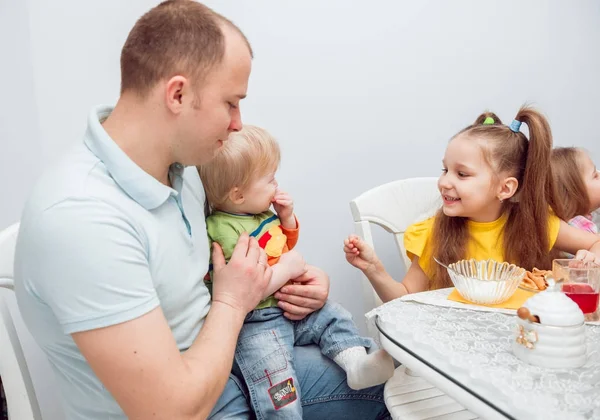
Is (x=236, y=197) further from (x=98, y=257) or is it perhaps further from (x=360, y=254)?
(x=98, y=257)

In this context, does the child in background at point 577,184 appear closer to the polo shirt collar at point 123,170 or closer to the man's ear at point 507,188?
the man's ear at point 507,188

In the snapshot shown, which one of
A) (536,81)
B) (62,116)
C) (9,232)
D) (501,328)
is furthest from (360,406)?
(536,81)

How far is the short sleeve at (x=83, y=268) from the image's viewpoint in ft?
3.11

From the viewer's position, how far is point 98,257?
0.96 m

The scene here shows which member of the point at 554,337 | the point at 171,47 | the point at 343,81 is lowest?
the point at 554,337

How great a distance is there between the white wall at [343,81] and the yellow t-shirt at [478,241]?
0.48 meters

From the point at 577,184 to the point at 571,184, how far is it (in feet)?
0.06

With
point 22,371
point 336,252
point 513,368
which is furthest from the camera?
point 336,252

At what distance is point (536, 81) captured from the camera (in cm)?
240

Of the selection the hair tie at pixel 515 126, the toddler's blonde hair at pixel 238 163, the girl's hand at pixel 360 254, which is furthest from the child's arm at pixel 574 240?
the toddler's blonde hair at pixel 238 163

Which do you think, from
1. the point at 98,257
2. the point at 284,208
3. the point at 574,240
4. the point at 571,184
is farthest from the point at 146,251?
the point at 571,184

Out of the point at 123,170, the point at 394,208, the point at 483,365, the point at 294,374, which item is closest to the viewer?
the point at 483,365

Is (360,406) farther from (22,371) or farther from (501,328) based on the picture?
(22,371)

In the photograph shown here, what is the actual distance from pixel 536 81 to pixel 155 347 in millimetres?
2008
